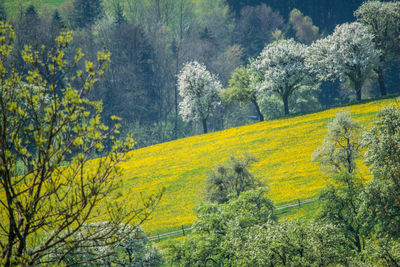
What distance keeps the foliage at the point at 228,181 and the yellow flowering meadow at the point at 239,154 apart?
203 centimetres

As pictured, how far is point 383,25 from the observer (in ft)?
209

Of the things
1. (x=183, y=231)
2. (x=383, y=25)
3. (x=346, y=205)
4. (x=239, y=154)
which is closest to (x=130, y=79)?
(x=239, y=154)

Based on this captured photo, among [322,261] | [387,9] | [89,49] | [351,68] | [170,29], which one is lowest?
[322,261]

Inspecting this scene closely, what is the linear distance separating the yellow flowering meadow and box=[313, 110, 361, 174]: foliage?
2.87 metres

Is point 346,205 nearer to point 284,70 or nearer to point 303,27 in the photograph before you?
point 284,70

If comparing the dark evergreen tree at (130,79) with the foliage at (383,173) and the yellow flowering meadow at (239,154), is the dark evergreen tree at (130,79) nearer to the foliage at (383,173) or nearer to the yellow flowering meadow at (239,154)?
the yellow flowering meadow at (239,154)

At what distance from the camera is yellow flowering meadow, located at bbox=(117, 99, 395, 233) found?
4103cm

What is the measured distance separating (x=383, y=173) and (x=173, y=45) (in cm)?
9415

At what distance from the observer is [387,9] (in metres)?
63.7

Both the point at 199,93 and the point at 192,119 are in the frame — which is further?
the point at 192,119

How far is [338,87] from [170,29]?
54856 millimetres

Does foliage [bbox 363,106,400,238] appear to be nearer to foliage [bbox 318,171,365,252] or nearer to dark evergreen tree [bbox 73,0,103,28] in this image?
foliage [bbox 318,171,365,252]

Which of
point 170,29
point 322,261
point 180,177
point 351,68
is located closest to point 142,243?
point 322,261

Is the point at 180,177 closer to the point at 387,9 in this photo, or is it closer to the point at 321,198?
the point at 321,198
